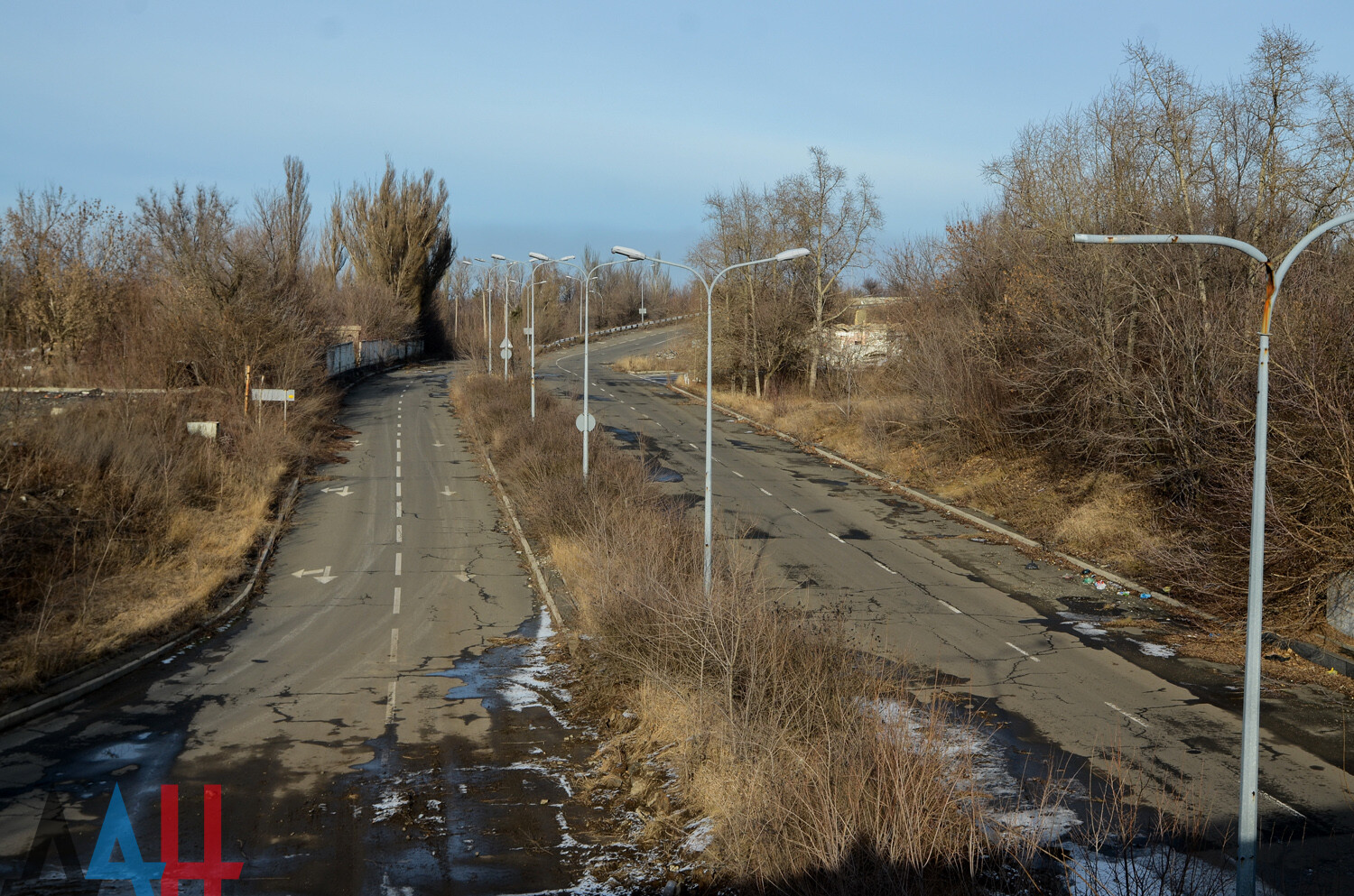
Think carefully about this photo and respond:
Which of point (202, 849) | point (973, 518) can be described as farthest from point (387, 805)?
point (973, 518)

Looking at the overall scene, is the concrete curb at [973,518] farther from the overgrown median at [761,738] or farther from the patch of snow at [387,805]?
the patch of snow at [387,805]

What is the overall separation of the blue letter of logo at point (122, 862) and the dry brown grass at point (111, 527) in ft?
17.6

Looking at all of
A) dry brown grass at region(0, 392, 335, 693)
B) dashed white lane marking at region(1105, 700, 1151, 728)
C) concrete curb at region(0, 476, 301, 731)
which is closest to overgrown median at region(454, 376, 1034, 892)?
dashed white lane marking at region(1105, 700, 1151, 728)

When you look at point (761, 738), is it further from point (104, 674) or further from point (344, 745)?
point (104, 674)

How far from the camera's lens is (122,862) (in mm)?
8820

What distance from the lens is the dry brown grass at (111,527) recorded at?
648 inches

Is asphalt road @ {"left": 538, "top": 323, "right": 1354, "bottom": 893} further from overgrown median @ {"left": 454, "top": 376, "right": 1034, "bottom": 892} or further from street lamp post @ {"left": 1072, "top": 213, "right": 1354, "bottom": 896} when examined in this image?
street lamp post @ {"left": 1072, "top": 213, "right": 1354, "bottom": 896}

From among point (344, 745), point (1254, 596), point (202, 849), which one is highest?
point (1254, 596)

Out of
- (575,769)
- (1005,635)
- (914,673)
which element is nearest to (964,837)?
(575,769)

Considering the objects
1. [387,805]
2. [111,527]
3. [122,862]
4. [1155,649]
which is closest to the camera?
[122,862]

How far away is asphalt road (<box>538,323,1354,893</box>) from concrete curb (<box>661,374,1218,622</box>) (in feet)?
2.10

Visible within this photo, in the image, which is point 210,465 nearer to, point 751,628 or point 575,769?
point 575,769

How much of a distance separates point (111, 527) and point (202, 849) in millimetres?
14131

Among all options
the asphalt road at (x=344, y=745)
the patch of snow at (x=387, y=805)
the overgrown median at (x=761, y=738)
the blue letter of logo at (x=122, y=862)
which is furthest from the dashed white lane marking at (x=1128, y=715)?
the blue letter of logo at (x=122, y=862)
